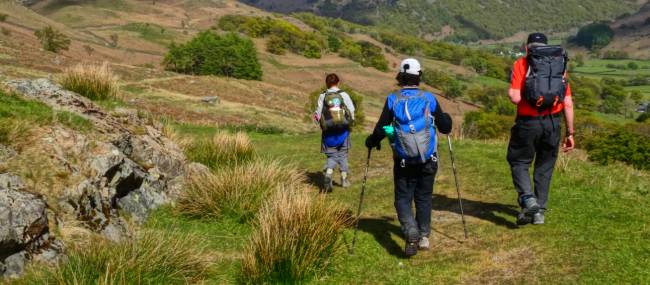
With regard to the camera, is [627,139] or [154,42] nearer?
[627,139]

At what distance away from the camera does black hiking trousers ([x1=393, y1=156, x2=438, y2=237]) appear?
6.46 metres

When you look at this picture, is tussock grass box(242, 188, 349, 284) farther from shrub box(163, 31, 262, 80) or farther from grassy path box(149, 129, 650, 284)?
shrub box(163, 31, 262, 80)

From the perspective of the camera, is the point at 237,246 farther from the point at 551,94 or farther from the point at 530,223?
the point at 551,94

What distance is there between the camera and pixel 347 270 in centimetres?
631

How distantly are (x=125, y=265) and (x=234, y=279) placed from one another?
4.48 ft

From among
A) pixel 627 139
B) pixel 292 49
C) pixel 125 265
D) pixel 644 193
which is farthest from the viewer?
pixel 292 49

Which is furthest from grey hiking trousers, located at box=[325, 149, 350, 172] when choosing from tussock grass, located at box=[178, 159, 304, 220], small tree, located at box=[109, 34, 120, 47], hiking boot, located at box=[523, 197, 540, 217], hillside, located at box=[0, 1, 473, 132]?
small tree, located at box=[109, 34, 120, 47]

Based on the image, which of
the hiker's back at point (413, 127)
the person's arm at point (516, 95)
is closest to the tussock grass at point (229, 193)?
the hiker's back at point (413, 127)

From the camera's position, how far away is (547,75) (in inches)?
258

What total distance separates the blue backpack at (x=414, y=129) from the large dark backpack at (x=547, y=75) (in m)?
1.51

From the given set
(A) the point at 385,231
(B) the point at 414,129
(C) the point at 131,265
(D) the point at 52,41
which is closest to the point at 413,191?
(B) the point at 414,129

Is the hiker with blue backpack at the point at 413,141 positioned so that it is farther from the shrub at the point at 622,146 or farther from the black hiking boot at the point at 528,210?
the shrub at the point at 622,146

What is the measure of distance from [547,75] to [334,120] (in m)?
4.44

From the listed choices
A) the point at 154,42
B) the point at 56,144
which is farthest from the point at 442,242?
the point at 154,42
